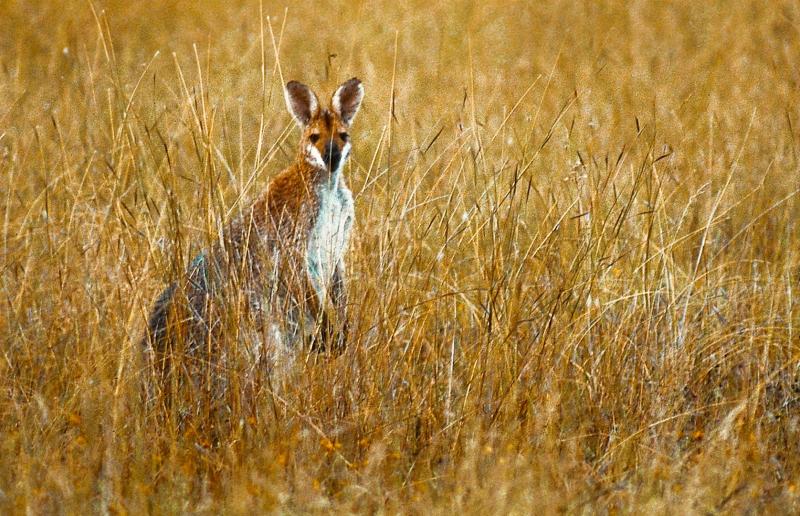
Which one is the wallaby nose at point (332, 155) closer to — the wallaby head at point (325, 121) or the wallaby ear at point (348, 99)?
the wallaby head at point (325, 121)

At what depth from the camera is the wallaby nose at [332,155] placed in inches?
220

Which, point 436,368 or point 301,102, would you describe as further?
point 301,102

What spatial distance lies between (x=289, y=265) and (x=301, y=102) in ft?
4.20

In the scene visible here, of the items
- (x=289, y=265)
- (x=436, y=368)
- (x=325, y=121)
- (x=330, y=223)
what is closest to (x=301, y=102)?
(x=325, y=121)

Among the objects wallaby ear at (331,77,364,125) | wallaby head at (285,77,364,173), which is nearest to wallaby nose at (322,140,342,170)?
wallaby head at (285,77,364,173)

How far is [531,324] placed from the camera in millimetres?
4660

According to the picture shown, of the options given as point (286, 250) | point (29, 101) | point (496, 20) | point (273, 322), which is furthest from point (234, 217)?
point (496, 20)

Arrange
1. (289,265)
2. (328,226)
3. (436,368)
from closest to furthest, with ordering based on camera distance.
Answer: (436,368) < (289,265) < (328,226)

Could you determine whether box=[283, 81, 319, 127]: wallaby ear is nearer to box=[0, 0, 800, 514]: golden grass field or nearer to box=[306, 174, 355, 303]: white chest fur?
box=[0, 0, 800, 514]: golden grass field

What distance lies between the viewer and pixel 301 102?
5.67m

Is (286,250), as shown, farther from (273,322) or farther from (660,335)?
(660,335)

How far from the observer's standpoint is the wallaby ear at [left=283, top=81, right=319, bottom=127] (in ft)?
18.2

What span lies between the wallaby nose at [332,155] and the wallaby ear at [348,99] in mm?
162

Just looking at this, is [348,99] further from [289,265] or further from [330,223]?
[289,265]
